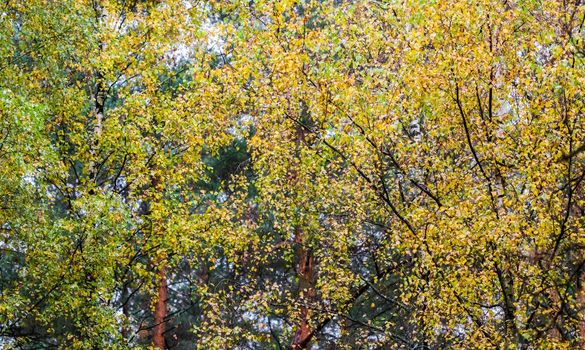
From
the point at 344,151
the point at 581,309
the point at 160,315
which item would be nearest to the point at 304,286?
the point at 160,315

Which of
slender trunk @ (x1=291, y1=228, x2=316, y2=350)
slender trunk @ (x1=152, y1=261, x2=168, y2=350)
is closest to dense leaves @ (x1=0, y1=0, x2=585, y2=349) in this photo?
slender trunk @ (x1=291, y1=228, x2=316, y2=350)

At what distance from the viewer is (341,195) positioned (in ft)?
47.6

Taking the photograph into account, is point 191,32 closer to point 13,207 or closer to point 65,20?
point 65,20

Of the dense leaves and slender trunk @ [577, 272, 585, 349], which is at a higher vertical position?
the dense leaves

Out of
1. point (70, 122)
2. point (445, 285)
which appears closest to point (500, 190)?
point (445, 285)

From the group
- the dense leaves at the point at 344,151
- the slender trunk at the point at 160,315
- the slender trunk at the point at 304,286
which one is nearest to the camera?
the dense leaves at the point at 344,151

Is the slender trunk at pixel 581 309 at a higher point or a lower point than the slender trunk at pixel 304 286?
lower

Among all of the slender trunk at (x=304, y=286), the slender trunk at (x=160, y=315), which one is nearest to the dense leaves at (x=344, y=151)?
the slender trunk at (x=304, y=286)

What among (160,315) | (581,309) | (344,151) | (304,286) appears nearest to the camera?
(581,309)

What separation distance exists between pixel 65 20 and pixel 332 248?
7.29 meters

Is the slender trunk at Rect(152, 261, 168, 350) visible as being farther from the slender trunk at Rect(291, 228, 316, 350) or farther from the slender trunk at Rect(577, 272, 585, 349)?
the slender trunk at Rect(577, 272, 585, 349)

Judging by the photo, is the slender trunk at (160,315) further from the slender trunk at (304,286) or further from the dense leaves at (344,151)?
the slender trunk at (304,286)

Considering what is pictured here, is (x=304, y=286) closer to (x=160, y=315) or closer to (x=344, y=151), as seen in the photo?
(x=160, y=315)

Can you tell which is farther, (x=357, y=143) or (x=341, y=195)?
(x=341, y=195)
